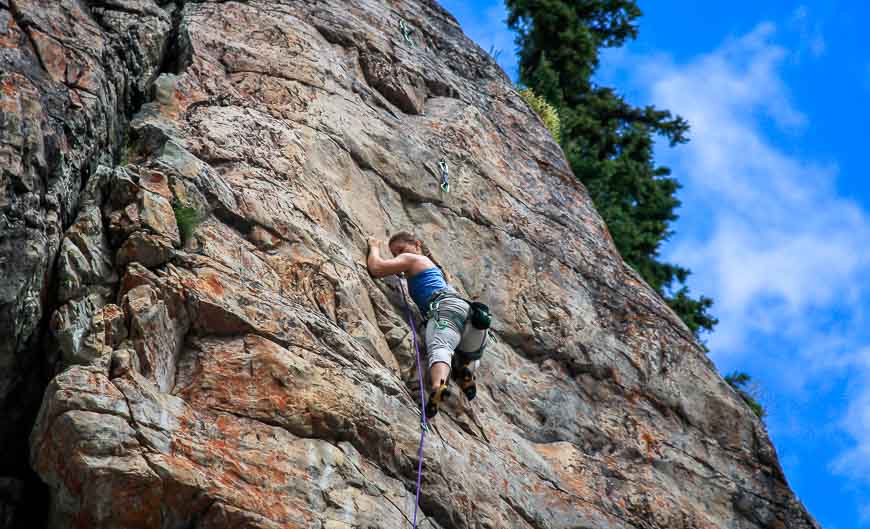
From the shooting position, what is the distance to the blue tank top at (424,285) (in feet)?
30.2

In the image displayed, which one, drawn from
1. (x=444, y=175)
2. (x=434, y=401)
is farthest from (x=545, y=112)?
(x=434, y=401)

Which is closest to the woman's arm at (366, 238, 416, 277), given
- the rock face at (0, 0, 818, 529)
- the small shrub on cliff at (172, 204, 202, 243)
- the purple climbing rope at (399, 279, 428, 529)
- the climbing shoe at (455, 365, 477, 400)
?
the rock face at (0, 0, 818, 529)

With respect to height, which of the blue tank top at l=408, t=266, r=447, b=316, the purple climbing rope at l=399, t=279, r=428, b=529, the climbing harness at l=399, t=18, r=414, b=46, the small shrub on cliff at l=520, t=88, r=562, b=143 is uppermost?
the small shrub on cliff at l=520, t=88, r=562, b=143

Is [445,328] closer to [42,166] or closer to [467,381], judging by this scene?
[467,381]

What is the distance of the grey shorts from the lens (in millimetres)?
Answer: 8633

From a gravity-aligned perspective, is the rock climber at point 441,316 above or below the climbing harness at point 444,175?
below

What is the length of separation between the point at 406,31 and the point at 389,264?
545 centimetres

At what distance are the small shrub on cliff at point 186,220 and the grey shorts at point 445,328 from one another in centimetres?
220

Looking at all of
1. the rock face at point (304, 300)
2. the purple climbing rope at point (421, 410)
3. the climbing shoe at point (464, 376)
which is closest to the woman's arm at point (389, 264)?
the rock face at point (304, 300)

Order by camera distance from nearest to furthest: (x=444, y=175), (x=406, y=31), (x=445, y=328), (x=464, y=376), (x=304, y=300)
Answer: (x=304, y=300) → (x=445, y=328) → (x=464, y=376) → (x=444, y=175) → (x=406, y=31)

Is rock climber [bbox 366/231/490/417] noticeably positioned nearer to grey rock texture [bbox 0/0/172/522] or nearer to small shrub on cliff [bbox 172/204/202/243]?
small shrub on cliff [bbox 172/204/202/243]

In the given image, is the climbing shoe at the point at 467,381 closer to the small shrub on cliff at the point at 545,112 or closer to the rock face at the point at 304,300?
the rock face at the point at 304,300

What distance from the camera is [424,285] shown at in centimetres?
924

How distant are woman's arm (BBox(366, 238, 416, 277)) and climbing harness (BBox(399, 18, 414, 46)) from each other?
5.03m
